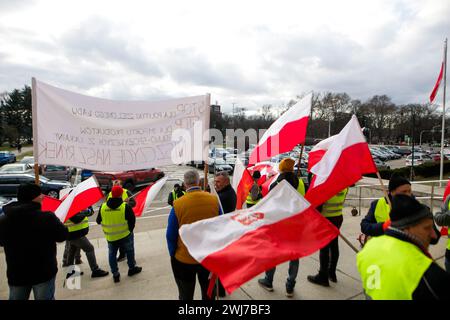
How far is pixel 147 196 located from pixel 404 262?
3470 mm

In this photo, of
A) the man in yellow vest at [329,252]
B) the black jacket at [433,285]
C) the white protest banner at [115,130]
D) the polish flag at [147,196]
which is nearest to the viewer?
the black jacket at [433,285]

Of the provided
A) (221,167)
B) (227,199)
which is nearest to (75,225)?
(227,199)

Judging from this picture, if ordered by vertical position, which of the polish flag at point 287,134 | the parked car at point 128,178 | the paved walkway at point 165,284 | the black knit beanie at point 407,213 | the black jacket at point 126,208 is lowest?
the paved walkway at point 165,284

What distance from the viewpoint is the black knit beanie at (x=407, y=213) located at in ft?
5.44

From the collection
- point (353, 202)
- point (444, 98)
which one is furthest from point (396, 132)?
point (353, 202)

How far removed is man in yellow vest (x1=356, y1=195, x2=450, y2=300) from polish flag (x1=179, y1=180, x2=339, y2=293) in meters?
0.54

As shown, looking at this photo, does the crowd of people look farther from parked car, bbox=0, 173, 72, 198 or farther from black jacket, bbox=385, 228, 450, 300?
parked car, bbox=0, 173, 72, 198

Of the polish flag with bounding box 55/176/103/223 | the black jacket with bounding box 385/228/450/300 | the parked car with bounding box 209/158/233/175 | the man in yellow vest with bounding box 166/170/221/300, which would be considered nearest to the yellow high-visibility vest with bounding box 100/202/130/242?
the polish flag with bounding box 55/176/103/223

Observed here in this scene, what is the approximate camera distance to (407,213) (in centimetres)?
168

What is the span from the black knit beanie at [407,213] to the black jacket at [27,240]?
117 inches

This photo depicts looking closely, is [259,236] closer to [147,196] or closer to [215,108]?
[147,196]

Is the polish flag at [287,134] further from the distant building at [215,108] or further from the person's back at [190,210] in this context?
the distant building at [215,108]

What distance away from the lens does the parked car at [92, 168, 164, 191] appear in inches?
504

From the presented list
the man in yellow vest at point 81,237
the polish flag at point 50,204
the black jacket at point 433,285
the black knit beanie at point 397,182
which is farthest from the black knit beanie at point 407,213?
the polish flag at point 50,204
